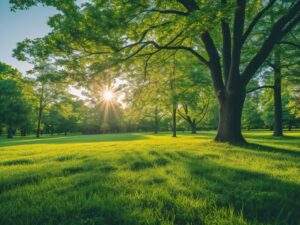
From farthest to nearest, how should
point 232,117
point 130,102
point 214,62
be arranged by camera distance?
point 130,102 < point 214,62 < point 232,117

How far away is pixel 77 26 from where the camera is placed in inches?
282

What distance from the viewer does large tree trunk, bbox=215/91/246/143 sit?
9688 mm

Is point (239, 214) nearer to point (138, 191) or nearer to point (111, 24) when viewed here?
point (138, 191)

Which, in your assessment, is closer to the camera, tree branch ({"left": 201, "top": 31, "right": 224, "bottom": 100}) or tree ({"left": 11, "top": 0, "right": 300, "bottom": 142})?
tree ({"left": 11, "top": 0, "right": 300, "bottom": 142})

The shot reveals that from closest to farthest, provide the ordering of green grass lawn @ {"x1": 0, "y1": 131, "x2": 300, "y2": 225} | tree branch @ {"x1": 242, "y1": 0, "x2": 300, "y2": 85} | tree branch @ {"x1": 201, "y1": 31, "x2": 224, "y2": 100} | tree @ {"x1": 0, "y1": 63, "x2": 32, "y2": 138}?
green grass lawn @ {"x1": 0, "y1": 131, "x2": 300, "y2": 225} → tree branch @ {"x1": 242, "y1": 0, "x2": 300, "y2": 85} → tree branch @ {"x1": 201, "y1": 31, "x2": 224, "y2": 100} → tree @ {"x1": 0, "y1": 63, "x2": 32, "y2": 138}

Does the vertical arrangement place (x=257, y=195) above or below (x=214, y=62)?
below

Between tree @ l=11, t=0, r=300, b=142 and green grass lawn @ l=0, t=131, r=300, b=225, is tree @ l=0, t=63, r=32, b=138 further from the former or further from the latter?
green grass lawn @ l=0, t=131, r=300, b=225

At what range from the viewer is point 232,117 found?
382 inches

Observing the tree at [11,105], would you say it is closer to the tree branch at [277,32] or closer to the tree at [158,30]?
the tree at [158,30]

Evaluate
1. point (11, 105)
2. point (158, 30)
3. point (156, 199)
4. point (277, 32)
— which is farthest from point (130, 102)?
point (11, 105)

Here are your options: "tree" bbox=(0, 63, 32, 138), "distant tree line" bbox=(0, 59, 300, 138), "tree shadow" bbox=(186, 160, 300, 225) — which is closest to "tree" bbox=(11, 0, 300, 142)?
"distant tree line" bbox=(0, 59, 300, 138)

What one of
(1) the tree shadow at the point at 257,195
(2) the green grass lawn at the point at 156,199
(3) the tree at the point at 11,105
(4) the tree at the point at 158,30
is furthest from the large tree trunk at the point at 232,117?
(3) the tree at the point at 11,105

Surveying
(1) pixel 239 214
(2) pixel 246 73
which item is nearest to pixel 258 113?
(2) pixel 246 73

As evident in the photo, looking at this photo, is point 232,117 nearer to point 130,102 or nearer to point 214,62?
point 214,62
